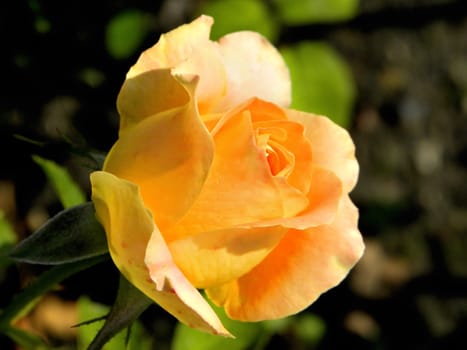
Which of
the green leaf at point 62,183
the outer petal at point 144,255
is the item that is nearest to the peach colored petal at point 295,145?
the outer petal at point 144,255

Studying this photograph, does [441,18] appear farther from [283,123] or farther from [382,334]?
[283,123]

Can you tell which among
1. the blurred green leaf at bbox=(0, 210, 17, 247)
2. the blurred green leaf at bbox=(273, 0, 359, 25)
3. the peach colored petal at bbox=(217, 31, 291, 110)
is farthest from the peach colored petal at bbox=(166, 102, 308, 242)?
the blurred green leaf at bbox=(273, 0, 359, 25)

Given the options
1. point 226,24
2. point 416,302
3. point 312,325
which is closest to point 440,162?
point 416,302

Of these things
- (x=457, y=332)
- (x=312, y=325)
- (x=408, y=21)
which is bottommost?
(x=457, y=332)

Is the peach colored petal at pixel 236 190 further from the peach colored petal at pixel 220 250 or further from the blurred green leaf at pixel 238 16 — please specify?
the blurred green leaf at pixel 238 16

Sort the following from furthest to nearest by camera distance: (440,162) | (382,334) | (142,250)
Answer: (440,162), (382,334), (142,250)

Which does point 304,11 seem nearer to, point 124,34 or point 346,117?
point 346,117
